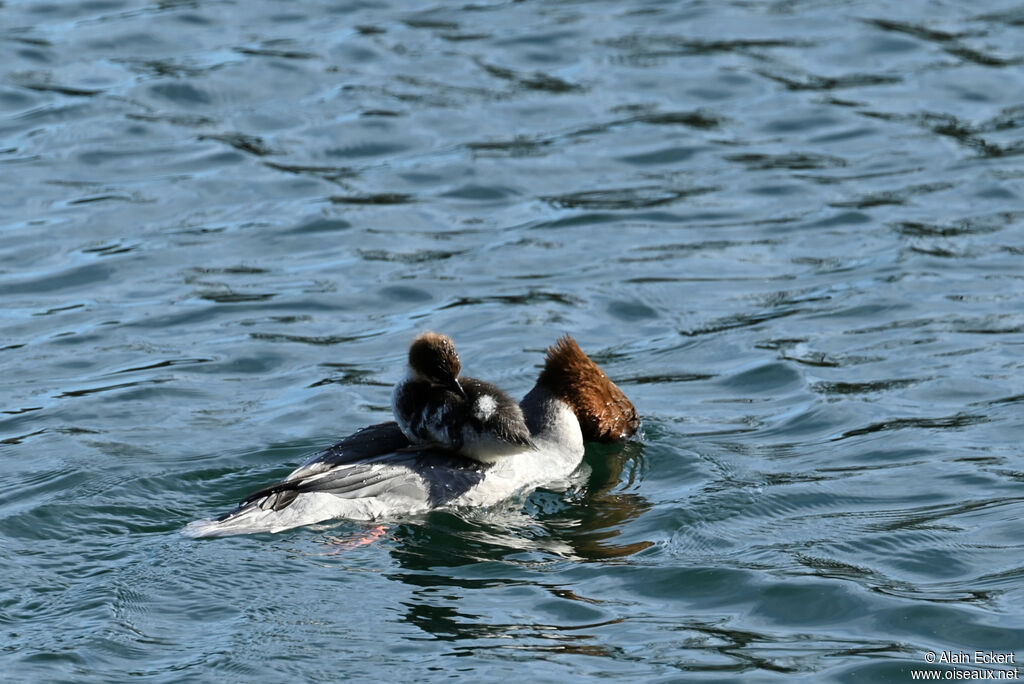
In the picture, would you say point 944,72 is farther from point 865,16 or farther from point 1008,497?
point 1008,497

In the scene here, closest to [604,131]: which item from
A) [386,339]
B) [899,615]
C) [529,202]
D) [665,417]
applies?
[529,202]

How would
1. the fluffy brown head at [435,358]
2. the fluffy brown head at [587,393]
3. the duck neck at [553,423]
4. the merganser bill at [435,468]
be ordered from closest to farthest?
the merganser bill at [435,468], the fluffy brown head at [435,358], the duck neck at [553,423], the fluffy brown head at [587,393]

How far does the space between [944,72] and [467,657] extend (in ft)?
34.7

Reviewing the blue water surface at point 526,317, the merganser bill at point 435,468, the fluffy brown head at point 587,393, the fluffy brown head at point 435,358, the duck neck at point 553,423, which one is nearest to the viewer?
the blue water surface at point 526,317

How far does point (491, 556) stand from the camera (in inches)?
281

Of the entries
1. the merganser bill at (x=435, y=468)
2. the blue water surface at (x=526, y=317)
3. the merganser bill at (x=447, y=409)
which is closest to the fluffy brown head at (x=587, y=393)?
the merganser bill at (x=435, y=468)

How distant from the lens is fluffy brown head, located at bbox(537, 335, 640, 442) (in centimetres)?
855

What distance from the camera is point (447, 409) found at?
7715mm

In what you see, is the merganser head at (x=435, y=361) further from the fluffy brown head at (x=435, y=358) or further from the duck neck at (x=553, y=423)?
the duck neck at (x=553, y=423)

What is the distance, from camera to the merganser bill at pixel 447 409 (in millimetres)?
7707

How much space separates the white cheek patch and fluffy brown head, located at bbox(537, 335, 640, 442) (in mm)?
870

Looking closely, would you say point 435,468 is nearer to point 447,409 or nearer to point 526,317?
point 447,409

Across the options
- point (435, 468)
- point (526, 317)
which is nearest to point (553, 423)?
point (435, 468)

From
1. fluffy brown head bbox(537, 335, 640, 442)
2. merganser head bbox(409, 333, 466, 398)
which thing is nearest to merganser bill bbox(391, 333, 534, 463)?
merganser head bbox(409, 333, 466, 398)
